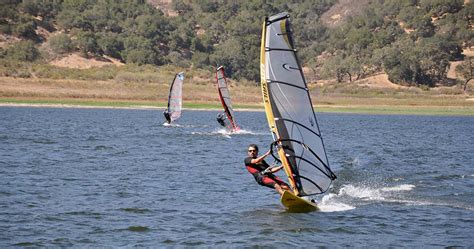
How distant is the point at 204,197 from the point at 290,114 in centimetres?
313

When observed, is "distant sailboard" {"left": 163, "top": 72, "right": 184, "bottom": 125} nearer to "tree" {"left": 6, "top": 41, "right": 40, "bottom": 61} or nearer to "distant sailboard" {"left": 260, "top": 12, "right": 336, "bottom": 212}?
"distant sailboard" {"left": 260, "top": 12, "right": 336, "bottom": 212}

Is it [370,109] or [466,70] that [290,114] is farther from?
[466,70]

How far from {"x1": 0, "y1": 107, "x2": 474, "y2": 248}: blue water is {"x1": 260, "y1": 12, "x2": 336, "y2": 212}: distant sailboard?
0.56 meters

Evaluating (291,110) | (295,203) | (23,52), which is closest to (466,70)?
(23,52)

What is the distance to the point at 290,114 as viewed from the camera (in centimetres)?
1633

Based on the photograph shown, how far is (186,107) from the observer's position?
206 ft

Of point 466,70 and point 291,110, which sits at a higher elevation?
point 291,110

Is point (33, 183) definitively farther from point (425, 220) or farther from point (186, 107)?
point (186, 107)

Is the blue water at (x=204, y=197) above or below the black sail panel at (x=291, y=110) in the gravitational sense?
below

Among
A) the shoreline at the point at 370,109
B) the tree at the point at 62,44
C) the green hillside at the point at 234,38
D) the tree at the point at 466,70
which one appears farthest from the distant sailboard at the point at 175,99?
the tree at the point at 466,70

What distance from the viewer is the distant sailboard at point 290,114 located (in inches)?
622

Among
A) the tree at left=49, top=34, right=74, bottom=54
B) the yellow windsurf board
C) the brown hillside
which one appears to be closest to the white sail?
the yellow windsurf board

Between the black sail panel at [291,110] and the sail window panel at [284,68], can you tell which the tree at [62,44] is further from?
the sail window panel at [284,68]

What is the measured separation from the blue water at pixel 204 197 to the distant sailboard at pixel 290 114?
0.56 metres
